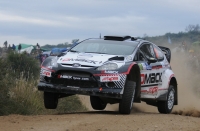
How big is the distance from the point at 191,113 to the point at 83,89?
402 cm

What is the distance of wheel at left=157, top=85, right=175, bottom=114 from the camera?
45.5 ft

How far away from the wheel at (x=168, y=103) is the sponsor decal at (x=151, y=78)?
2.01ft

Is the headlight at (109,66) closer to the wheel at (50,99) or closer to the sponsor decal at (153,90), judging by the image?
the wheel at (50,99)

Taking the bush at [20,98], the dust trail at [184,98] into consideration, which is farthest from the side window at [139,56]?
the bush at [20,98]

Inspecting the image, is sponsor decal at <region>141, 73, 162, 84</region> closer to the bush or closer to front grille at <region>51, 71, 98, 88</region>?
front grille at <region>51, 71, 98, 88</region>

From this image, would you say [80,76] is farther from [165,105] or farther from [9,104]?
[165,105]

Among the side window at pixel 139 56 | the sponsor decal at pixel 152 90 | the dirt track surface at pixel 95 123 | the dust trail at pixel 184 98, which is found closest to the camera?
the dirt track surface at pixel 95 123

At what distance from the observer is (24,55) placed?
100 ft

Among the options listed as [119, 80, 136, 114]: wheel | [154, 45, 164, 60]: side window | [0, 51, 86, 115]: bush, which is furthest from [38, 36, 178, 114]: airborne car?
[0, 51, 86, 115]: bush

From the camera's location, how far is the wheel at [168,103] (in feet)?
45.5

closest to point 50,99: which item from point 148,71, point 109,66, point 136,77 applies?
point 109,66

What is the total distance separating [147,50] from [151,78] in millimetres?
769

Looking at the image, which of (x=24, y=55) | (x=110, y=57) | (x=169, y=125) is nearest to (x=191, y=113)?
(x=110, y=57)

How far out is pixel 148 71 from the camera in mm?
12836
